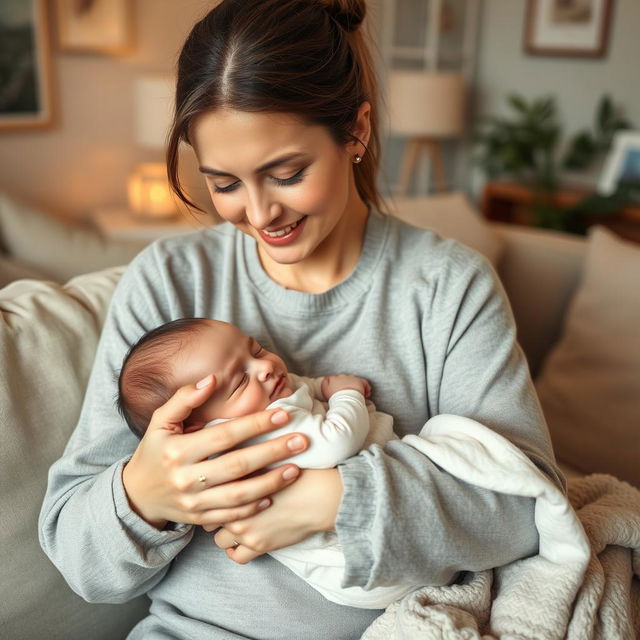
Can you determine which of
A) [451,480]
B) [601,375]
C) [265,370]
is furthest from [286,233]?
[601,375]

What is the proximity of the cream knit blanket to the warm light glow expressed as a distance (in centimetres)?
306

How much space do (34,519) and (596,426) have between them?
1506mm

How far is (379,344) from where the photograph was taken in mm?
1259

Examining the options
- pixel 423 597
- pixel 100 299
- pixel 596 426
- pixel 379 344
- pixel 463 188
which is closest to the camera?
pixel 423 597

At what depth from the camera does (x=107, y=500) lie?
1086 millimetres

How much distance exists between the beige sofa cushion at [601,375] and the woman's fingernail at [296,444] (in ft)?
4.26

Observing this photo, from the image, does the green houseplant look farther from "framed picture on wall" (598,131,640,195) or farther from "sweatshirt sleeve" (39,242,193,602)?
"sweatshirt sleeve" (39,242,193,602)

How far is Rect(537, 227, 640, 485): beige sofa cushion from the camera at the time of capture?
2023mm

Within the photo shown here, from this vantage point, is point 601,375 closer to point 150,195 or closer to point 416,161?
point 150,195

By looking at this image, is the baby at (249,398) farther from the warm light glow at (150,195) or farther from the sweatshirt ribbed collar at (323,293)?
the warm light glow at (150,195)

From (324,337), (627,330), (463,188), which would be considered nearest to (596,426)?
(627,330)

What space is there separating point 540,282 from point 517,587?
1.52 metres

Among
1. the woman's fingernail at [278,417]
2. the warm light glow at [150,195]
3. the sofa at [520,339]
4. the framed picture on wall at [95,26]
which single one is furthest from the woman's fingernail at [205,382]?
the framed picture on wall at [95,26]

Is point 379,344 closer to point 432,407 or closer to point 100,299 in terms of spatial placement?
point 432,407
